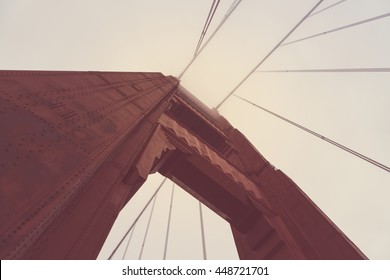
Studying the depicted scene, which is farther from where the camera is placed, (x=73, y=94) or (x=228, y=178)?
(x=228, y=178)

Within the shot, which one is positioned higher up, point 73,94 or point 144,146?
point 73,94

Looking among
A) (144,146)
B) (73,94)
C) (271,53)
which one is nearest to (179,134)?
(144,146)

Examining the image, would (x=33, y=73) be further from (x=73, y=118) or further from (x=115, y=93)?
(x=115, y=93)

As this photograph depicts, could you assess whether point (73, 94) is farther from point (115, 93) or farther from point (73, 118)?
point (115, 93)

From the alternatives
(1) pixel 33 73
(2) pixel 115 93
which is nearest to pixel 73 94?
(1) pixel 33 73
